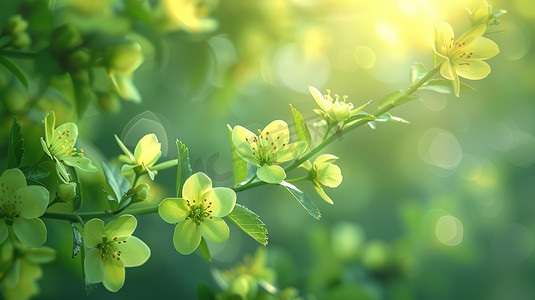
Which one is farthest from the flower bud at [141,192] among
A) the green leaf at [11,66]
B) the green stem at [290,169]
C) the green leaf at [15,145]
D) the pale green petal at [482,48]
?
the pale green petal at [482,48]

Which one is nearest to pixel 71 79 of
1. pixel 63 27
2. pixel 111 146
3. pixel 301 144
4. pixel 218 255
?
pixel 63 27

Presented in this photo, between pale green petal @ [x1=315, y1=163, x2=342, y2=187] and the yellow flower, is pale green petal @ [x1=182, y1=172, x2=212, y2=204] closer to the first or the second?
pale green petal @ [x1=315, y1=163, x2=342, y2=187]

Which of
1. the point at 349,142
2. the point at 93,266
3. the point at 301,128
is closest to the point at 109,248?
the point at 93,266

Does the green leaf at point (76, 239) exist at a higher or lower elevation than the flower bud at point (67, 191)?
lower

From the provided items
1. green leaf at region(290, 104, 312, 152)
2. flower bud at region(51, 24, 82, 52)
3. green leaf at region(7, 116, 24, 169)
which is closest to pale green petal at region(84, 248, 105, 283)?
green leaf at region(7, 116, 24, 169)

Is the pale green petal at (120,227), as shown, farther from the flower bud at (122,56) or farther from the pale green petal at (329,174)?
the flower bud at (122,56)
